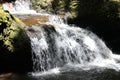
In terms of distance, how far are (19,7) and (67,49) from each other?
27.3 ft

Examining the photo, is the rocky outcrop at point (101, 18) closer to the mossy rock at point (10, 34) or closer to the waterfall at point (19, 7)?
the waterfall at point (19, 7)

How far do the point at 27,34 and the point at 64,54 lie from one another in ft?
6.94

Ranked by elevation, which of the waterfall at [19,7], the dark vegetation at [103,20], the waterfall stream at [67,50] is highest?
the waterfall at [19,7]

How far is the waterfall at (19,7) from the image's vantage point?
20.8 meters

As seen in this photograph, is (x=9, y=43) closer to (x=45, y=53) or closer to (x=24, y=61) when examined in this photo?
(x=24, y=61)

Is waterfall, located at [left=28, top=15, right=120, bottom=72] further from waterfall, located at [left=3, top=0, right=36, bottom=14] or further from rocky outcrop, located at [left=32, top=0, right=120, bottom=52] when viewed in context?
waterfall, located at [left=3, top=0, right=36, bottom=14]

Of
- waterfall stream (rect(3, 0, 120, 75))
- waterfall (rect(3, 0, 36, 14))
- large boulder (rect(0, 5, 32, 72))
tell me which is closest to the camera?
large boulder (rect(0, 5, 32, 72))

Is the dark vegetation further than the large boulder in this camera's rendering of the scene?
Yes

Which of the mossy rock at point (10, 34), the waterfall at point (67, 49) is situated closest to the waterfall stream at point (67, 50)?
the waterfall at point (67, 49)

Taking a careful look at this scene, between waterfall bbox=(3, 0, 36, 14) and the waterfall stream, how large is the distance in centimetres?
590

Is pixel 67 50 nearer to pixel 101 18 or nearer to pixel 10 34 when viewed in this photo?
pixel 10 34

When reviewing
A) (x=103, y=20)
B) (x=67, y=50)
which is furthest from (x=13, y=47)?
(x=103, y=20)

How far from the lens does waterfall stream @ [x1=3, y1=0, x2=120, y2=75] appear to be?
1348cm

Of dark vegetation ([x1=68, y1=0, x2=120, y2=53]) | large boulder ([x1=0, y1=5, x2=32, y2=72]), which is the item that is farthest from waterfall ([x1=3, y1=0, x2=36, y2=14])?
large boulder ([x1=0, y1=5, x2=32, y2=72])
